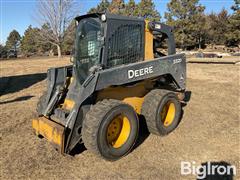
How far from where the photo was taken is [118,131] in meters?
4.54

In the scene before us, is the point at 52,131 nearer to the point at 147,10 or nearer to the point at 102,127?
the point at 102,127

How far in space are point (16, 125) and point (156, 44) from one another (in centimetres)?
397

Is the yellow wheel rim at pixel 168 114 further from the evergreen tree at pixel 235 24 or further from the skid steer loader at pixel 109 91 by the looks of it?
the evergreen tree at pixel 235 24

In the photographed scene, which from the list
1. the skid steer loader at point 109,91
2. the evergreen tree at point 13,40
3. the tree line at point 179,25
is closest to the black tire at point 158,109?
the skid steer loader at point 109,91

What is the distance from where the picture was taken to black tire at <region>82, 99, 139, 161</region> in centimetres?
390

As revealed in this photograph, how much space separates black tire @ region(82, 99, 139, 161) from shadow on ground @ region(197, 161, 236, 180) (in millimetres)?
1392

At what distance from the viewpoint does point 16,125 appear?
6016 mm

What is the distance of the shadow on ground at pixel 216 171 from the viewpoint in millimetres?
3877

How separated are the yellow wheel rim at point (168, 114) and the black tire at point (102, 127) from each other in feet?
4.53

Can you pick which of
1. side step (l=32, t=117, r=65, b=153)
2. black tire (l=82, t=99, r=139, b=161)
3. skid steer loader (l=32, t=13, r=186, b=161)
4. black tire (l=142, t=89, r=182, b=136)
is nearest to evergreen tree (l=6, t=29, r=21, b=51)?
skid steer loader (l=32, t=13, r=186, b=161)

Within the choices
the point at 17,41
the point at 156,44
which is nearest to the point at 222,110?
the point at 156,44

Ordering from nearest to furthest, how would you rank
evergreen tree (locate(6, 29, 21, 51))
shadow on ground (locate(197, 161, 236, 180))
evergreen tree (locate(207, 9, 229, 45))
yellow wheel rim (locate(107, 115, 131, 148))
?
1. shadow on ground (locate(197, 161, 236, 180))
2. yellow wheel rim (locate(107, 115, 131, 148))
3. evergreen tree (locate(207, 9, 229, 45))
4. evergreen tree (locate(6, 29, 21, 51))

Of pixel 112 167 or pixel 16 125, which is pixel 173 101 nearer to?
pixel 112 167

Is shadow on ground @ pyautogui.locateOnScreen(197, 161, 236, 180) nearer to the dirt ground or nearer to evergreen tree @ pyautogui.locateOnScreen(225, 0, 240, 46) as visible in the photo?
the dirt ground
